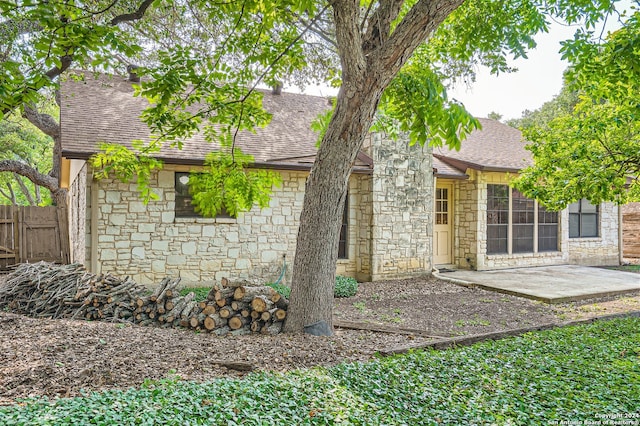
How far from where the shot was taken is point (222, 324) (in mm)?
5566

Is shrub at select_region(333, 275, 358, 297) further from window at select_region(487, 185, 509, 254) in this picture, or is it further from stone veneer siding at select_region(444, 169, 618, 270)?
window at select_region(487, 185, 509, 254)

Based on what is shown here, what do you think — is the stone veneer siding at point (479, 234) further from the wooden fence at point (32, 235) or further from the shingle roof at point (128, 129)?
the wooden fence at point (32, 235)

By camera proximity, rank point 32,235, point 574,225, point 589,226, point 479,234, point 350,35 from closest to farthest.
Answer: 1. point 350,35
2. point 479,234
3. point 32,235
4. point 574,225
5. point 589,226

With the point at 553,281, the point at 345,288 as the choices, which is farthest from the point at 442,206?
the point at 345,288

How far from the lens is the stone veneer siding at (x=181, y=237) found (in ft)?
27.6

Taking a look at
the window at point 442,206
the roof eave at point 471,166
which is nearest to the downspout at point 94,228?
the window at point 442,206

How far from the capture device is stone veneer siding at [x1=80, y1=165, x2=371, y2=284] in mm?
8414

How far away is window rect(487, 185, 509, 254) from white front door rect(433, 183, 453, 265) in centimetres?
105

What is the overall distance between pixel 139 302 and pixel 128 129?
4.96 meters

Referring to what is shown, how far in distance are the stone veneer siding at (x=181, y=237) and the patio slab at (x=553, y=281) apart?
2.98 m

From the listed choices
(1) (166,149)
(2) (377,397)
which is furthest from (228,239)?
(2) (377,397)

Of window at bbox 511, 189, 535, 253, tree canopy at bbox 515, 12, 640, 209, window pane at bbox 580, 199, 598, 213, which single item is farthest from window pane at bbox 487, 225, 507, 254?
tree canopy at bbox 515, 12, 640, 209

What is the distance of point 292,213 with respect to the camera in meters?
9.98

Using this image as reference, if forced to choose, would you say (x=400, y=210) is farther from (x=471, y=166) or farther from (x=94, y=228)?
(x=94, y=228)
